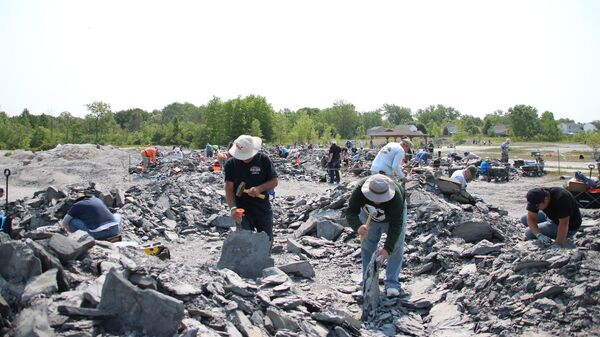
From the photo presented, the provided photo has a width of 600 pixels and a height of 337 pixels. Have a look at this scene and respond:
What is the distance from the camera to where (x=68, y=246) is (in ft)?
14.4

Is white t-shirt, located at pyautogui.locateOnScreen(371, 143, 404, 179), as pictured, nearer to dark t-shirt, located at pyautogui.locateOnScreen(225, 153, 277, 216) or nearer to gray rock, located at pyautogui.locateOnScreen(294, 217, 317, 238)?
gray rock, located at pyautogui.locateOnScreen(294, 217, 317, 238)

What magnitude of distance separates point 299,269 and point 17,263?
371 cm

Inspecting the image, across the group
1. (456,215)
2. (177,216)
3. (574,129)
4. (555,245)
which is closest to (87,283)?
(555,245)

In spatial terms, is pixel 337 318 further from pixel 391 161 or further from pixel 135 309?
pixel 391 161

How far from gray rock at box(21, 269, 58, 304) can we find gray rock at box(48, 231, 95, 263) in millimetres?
380

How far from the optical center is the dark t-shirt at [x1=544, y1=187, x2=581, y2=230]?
5.90 m

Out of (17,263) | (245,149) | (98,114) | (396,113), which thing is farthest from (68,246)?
(396,113)

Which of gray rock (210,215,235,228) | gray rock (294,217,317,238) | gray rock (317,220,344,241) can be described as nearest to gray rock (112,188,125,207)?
gray rock (210,215,235,228)

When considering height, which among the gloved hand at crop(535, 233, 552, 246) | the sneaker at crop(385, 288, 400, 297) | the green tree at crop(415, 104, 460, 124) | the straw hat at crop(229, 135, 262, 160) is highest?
the green tree at crop(415, 104, 460, 124)

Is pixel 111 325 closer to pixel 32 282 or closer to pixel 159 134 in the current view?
pixel 32 282

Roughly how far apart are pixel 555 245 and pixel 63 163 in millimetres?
27550

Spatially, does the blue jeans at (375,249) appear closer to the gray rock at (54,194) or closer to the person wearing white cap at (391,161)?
the person wearing white cap at (391,161)

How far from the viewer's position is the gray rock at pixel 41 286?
3.67 metres

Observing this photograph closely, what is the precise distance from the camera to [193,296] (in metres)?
4.20
